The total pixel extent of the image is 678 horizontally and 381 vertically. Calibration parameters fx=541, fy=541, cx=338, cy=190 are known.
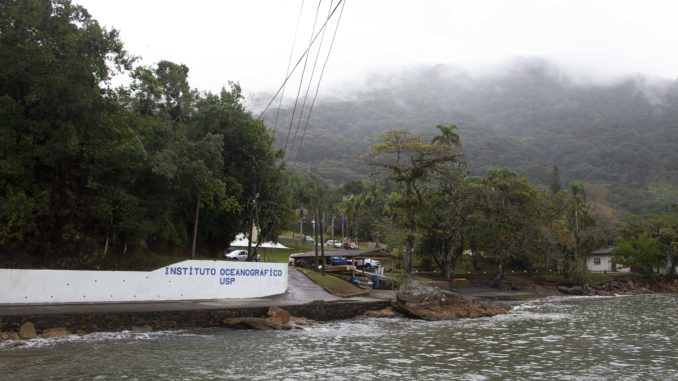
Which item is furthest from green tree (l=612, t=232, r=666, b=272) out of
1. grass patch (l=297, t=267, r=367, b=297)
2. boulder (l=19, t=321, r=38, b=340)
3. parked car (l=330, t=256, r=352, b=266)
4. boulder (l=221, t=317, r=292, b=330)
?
boulder (l=19, t=321, r=38, b=340)

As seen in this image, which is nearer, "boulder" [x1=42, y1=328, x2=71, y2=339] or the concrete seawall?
"boulder" [x1=42, y1=328, x2=71, y2=339]

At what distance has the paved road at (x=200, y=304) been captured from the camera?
21.5m

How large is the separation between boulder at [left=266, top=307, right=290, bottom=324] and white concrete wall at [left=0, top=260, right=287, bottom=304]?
4.54 meters

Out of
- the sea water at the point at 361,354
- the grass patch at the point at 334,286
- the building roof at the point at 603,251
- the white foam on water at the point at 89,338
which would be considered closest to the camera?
the sea water at the point at 361,354

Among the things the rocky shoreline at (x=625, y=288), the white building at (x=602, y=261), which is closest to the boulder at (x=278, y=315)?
the rocky shoreline at (x=625, y=288)

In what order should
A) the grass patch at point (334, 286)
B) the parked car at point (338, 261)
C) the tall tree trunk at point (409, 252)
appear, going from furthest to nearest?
the parked car at point (338, 261) → the tall tree trunk at point (409, 252) → the grass patch at point (334, 286)

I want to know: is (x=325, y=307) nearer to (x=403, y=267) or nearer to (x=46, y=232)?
(x=46, y=232)

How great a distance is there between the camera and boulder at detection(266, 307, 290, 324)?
25.2m

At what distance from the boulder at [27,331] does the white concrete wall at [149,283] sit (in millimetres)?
3444

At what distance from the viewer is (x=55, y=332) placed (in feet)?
66.1

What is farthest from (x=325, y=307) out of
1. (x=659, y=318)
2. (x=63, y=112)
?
(x=659, y=318)

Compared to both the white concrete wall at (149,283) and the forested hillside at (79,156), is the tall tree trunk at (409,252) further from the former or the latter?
the forested hillside at (79,156)

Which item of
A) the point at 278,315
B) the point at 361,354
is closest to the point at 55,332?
the point at 278,315

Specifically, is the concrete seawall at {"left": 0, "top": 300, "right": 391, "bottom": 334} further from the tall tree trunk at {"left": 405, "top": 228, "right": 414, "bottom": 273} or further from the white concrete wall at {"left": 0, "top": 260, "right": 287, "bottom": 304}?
the tall tree trunk at {"left": 405, "top": 228, "right": 414, "bottom": 273}
